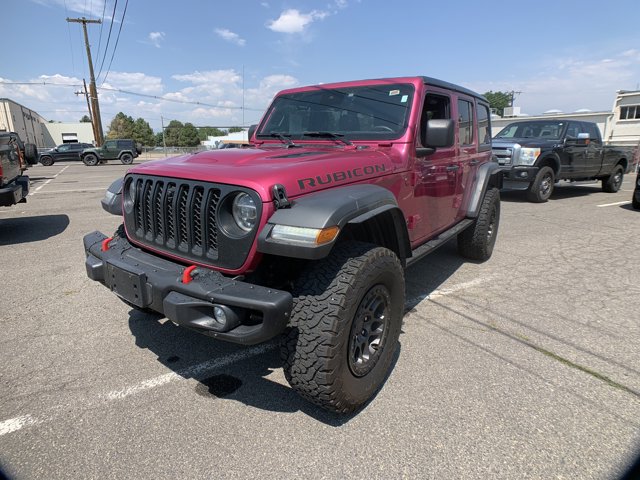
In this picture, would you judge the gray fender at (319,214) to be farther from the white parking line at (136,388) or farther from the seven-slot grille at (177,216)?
the white parking line at (136,388)

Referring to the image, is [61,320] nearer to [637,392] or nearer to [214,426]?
[214,426]

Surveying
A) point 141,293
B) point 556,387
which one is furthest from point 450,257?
point 141,293

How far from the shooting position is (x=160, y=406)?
2408 millimetres

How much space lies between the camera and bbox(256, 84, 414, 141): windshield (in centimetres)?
330

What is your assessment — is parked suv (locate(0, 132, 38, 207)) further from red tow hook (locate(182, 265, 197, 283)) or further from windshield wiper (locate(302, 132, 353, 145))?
red tow hook (locate(182, 265, 197, 283))

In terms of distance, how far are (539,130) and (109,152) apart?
87.0 ft

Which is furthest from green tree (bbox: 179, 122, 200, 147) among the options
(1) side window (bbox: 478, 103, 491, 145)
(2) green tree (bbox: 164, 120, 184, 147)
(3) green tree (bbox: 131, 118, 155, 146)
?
(1) side window (bbox: 478, 103, 491, 145)

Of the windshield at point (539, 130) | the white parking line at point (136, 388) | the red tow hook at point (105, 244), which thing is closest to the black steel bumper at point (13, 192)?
the red tow hook at point (105, 244)

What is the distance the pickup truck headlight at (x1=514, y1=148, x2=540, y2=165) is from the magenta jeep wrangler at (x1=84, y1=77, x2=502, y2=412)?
6.81m

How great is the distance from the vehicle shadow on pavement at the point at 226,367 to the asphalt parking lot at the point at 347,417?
1 centimetres

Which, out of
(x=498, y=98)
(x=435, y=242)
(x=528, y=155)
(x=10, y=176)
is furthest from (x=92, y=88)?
(x=498, y=98)

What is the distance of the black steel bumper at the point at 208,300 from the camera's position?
6.21 ft

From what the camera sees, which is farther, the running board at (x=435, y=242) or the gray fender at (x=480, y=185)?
the gray fender at (x=480, y=185)

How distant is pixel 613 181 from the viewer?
1170 centimetres
